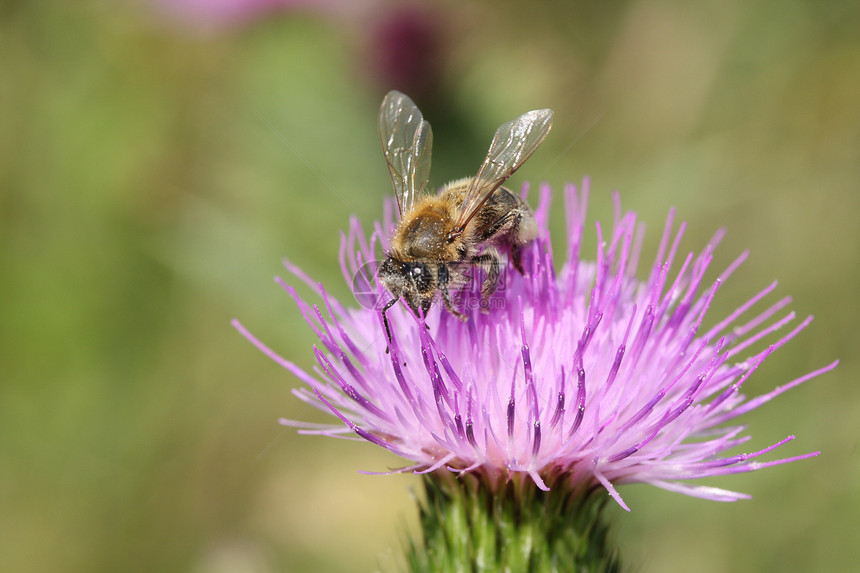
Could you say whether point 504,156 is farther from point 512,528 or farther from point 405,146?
point 512,528

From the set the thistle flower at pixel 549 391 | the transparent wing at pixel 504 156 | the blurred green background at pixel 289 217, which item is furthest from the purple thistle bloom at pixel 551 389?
the blurred green background at pixel 289 217

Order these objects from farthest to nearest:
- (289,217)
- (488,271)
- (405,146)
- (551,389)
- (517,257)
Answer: (289,217)
(405,146)
(517,257)
(488,271)
(551,389)

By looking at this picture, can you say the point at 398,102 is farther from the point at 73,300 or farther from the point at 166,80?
the point at 166,80

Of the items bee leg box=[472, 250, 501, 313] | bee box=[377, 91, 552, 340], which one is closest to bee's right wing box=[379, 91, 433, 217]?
bee box=[377, 91, 552, 340]

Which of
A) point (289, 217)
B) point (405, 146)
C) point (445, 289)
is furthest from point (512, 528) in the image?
point (289, 217)

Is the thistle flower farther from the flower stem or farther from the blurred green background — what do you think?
the blurred green background

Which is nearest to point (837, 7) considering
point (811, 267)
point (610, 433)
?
point (811, 267)

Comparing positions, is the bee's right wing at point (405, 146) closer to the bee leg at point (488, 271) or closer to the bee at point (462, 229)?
the bee at point (462, 229)
